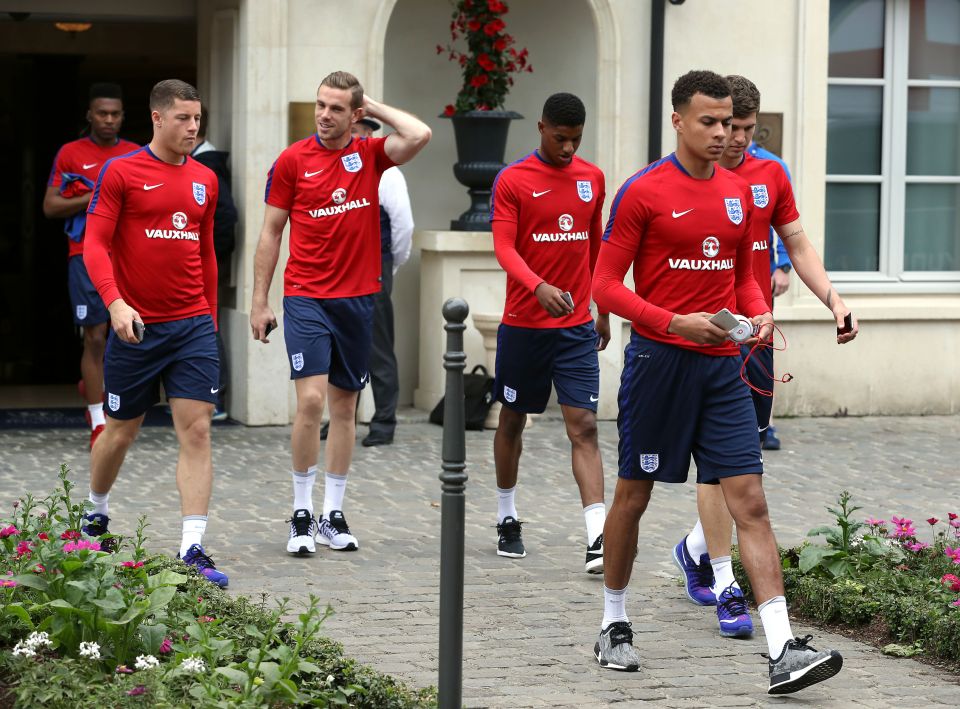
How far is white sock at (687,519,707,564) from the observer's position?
6.90 metres

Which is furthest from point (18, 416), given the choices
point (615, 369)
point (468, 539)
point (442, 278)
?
point (468, 539)

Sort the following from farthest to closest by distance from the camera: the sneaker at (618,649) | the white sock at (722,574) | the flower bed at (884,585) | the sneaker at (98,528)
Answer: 1. the white sock at (722,574)
2. the sneaker at (98,528)
3. the flower bed at (884,585)
4. the sneaker at (618,649)

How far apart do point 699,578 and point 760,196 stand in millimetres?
1555

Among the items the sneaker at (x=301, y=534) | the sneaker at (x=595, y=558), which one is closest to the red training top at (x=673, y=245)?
the sneaker at (x=595, y=558)

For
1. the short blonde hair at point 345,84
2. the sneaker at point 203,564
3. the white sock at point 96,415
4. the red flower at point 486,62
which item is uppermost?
the red flower at point 486,62

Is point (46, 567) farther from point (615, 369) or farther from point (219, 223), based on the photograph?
point (615, 369)

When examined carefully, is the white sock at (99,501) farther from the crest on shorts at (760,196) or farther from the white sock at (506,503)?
the crest on shorts at (760,196)

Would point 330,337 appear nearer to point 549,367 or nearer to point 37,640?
point 549,367

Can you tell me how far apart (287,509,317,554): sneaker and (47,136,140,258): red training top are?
4127 mm

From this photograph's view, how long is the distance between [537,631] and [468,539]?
182 cm

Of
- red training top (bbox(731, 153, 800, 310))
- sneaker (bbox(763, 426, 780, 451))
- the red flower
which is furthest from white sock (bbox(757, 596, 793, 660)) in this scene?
the red flower

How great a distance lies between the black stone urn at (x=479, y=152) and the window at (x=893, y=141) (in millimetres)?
2730

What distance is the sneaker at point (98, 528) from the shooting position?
6.27 meters

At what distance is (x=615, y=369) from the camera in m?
12.6
